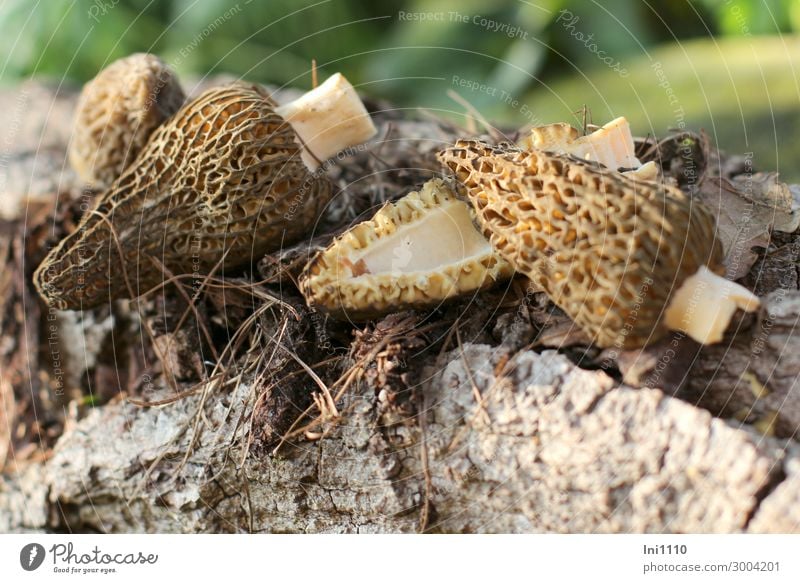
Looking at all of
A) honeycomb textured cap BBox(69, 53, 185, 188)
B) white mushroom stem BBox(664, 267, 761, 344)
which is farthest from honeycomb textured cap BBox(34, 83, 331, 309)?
white mushroom stem BBox(664, 267, 761, 344)

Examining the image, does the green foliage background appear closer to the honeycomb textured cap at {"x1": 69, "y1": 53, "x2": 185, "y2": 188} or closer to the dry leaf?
the honeycomb textured cap at {"x1": 69, "y1": 53, "x2": 185, "y2": 188}

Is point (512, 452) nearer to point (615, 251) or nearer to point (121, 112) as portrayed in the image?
point (615, 251)

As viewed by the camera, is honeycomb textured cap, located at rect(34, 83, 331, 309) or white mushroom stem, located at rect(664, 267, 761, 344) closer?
white mushroom stem, located at rect(664, 267, 761, 344)

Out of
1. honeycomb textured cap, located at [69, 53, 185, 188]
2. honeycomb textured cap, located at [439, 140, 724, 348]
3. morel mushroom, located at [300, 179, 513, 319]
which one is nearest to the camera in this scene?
honeycomb textured cap, located at [439, 140, 724, 348]

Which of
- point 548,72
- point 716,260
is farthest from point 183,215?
point 548,72

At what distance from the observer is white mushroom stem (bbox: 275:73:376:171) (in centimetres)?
122

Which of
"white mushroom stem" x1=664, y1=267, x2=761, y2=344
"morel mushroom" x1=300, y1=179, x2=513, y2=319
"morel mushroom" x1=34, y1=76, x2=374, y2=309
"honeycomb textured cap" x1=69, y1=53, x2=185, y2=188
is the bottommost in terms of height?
"white mushroom stem" x1=664, y1=267, x2=761, y2=344

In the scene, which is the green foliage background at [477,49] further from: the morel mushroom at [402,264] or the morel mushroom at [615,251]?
the morel mushroom at [615,251]

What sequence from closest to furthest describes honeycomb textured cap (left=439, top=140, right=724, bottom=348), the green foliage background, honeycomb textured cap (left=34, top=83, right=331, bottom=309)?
honeycomb textured cap (left=439, top=140, right=724, bottom=348), honeycomb textured cap (left=34, top=83, right=331, bottom=309), the green foliage background

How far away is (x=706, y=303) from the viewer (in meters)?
0.92

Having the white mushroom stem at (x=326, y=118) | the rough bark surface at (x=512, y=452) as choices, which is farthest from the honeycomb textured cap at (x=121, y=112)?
the rough bark surface at (x=512, y=452)

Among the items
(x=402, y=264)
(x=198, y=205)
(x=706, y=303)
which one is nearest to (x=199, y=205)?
(x=198, y=205)

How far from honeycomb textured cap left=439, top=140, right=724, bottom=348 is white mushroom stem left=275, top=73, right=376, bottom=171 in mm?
359

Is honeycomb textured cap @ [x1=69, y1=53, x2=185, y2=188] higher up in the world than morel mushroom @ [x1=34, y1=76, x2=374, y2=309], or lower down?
higher up
